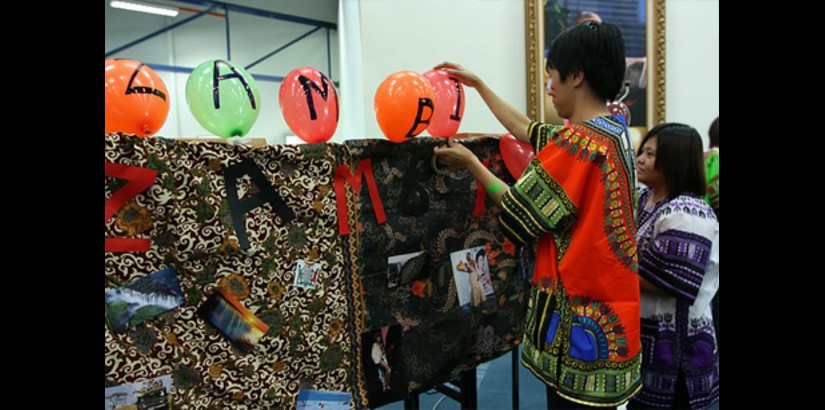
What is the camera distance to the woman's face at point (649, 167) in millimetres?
1566

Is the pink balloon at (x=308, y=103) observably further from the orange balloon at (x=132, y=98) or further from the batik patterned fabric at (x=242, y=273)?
the orange balloon at (x=132, y=98)

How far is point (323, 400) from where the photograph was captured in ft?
4.31

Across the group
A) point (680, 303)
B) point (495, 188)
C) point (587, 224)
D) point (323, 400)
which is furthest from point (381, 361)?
point (680, 303)

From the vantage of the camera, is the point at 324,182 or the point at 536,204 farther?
the point at 324,182

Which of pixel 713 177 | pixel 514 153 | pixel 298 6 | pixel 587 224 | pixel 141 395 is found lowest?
pixel 141 395

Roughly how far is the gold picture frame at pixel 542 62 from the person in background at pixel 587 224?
1840 millimetres

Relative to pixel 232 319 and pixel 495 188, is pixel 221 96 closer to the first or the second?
pixel 232 319

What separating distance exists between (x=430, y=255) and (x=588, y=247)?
1.85 feet

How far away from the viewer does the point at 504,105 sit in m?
1.51

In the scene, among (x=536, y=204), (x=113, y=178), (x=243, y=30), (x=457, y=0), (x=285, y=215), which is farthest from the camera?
(x=243, y=30)
